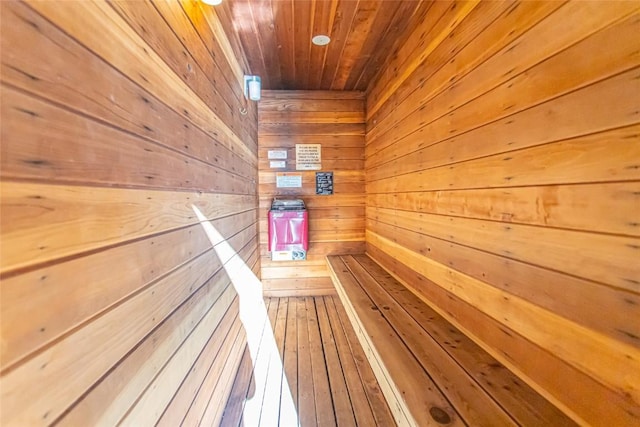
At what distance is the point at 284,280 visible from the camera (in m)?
3.69

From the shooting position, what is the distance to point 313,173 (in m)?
3.60

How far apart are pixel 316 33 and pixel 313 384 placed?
2.56 metres

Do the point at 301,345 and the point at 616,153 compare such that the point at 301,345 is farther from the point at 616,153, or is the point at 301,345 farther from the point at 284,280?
the point at 616,153

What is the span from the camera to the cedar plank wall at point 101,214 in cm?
48

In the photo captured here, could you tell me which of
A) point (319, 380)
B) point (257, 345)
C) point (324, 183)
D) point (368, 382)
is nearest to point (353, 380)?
→ point (368, 382)

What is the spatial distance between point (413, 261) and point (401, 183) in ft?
2.10

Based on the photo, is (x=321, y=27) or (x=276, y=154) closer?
(x=321, y=27)

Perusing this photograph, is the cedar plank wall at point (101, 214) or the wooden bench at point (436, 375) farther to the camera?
the wooden bench at point (436, 375)

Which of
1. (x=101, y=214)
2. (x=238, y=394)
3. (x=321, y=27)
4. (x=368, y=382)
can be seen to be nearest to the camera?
(x=101, y=214)

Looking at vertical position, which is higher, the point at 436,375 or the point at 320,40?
the point at 320,40

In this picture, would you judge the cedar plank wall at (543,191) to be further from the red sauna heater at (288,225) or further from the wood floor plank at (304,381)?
the red sauna heater at (288,225)

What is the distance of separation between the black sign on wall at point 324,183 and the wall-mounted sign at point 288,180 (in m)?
0.22

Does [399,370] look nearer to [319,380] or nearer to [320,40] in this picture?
[319,380]

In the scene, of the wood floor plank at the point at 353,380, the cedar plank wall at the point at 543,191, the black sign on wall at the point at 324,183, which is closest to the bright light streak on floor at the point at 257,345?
the wood floor plank at the point at 353,380
